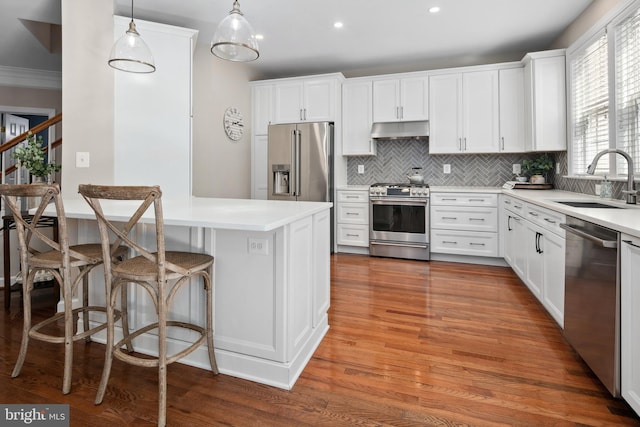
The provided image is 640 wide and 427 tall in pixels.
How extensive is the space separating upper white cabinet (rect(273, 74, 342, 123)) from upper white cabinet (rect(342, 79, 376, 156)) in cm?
16

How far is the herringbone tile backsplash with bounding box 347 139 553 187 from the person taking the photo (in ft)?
15.3

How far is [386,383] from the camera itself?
5.85ft

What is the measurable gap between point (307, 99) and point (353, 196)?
153 cm

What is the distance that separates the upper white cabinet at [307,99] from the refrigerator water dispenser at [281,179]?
72cm

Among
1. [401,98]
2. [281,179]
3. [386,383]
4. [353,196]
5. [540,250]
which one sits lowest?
[386,383]

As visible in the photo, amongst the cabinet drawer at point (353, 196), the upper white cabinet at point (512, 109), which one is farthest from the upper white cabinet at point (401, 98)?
the cabinet drawer at point (353, 196)

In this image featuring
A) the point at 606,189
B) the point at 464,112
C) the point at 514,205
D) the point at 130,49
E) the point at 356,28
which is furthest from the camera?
the point at 464,112

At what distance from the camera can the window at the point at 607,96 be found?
2547 millimetres

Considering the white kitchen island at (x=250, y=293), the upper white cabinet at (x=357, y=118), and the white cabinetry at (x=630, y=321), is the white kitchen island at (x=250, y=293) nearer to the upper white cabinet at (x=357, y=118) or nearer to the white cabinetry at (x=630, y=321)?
the white cabinetry at (x=630, y=321)

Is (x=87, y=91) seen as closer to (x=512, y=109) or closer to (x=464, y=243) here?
(x=464, y=243)

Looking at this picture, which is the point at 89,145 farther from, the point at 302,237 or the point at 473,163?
the point at 473,163

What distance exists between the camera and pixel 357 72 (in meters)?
5.27

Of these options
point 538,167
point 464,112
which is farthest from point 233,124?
point 538,167

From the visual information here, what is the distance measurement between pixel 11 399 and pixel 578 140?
15.8ft
